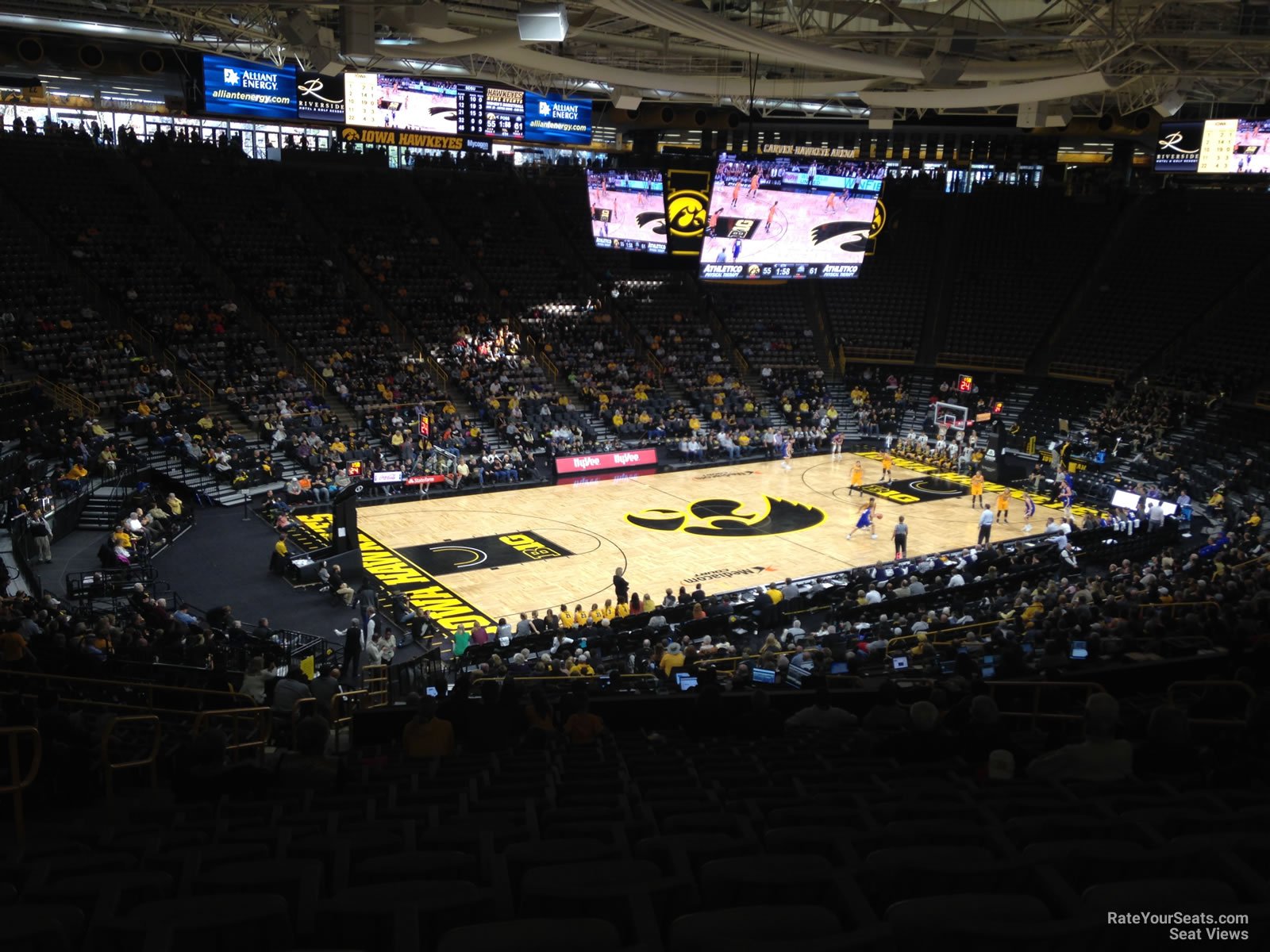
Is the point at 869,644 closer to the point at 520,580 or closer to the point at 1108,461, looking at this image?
the point at 520,580

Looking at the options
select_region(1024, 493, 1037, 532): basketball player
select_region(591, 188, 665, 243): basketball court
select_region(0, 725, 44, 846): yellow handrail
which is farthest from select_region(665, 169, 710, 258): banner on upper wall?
select_region(0, 725, 44, 846): yellow handrail

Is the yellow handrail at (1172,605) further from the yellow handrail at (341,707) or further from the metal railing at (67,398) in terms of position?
the metal railing at (67,398)

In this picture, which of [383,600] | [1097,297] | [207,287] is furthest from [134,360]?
[1097,297]

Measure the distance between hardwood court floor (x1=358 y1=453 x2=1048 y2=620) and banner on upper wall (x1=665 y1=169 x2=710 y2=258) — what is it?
802cm

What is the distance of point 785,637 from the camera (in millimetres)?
20859

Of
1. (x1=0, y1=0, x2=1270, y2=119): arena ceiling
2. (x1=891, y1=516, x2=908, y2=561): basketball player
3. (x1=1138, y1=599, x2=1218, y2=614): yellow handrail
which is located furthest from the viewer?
(x1=891, y1=516, x2=908, y2=561): basketball player

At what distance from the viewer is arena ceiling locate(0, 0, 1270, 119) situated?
22703 millimetres

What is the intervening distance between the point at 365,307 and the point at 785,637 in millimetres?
26792

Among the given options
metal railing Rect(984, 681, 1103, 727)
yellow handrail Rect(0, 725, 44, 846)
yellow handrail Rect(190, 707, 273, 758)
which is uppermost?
yellow handrail Rect(0, 725, 44, 846)

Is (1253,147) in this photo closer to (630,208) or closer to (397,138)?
(630,208)

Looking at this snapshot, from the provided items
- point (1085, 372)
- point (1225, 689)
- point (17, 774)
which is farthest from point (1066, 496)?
point (17, 774)

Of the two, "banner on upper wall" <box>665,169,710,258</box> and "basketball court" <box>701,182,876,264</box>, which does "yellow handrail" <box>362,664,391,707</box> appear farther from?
"basketball court" <box>701,182,876,264</box>

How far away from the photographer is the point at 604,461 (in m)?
39.1

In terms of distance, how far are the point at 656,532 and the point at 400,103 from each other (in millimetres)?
15792
